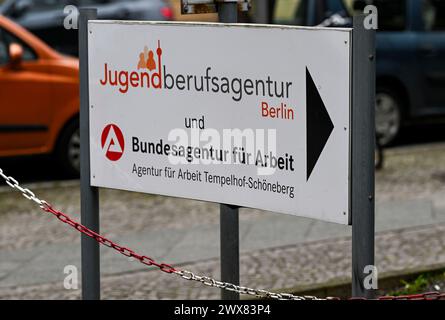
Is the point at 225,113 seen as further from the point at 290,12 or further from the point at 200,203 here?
the point at 290,12

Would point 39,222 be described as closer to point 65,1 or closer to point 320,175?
point 320,175

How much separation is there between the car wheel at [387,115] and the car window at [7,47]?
3.99 m

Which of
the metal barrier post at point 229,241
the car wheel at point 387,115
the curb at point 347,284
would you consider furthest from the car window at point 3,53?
the metal barrier post at point 229,241

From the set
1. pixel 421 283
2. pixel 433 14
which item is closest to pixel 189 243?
pixel 421 283

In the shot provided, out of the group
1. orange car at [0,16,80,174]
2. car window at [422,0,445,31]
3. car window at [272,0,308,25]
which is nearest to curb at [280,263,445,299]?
orange car at [0,16,80,174]

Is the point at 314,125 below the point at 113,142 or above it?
above

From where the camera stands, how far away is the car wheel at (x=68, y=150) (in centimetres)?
1154

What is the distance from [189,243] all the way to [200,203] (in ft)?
5.18

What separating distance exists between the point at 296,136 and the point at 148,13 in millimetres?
10978

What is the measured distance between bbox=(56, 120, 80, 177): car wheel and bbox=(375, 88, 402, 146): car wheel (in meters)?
3.62

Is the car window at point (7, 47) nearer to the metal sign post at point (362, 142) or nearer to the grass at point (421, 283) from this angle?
the grass at point (421, 283)

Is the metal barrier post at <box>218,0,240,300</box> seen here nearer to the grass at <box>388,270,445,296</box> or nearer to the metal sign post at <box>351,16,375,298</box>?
the metal sign post at <box>351,16,375,298</box>

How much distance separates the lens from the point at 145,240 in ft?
28.5

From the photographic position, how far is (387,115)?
13.6m
